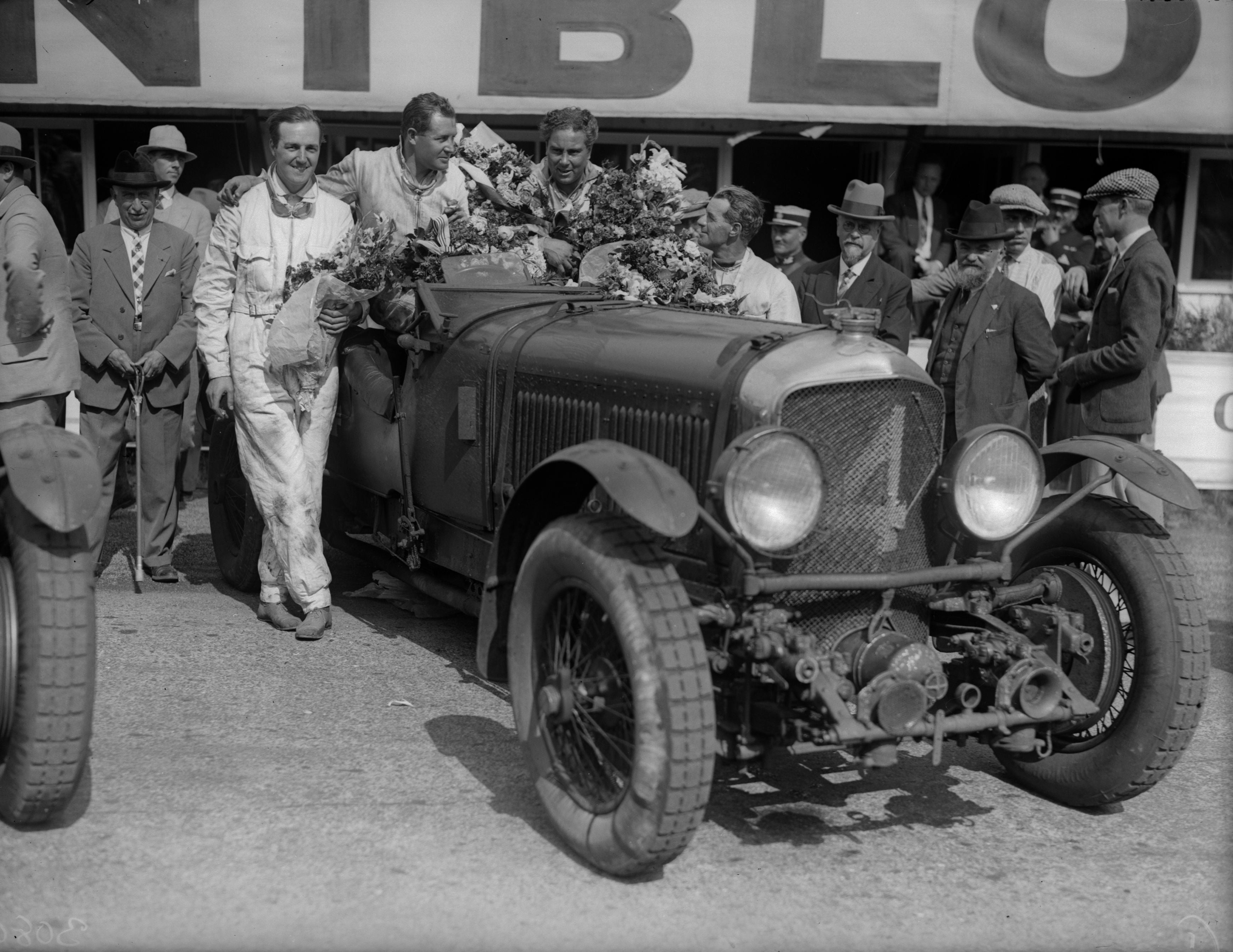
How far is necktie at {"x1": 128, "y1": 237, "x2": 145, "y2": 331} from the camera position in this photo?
21.7ft

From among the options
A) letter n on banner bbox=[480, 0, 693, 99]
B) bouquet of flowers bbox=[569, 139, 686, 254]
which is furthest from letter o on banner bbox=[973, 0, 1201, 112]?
bouquet of flowers bbox=[569, 139, 686, 254]

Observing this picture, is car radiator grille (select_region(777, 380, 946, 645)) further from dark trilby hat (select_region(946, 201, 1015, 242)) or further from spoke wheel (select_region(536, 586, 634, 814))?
dark trilby hat (select_region(946, 201, 1015, 242))

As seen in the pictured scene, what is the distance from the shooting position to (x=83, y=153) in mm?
10578

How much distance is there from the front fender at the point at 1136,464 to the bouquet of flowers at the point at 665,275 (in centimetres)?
158

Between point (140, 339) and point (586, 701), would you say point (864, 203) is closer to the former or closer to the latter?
point (140, 339)

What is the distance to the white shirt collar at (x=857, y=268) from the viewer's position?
6.84 meters

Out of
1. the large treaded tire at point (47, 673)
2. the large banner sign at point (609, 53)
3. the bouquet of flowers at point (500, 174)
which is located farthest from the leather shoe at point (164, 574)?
the large banner sign at point (609, 53)

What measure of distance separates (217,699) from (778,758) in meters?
1.92

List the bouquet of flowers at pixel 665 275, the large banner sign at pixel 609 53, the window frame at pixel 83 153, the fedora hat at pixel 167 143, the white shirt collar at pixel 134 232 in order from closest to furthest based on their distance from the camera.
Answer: the bouquet of flowers at pixel 665 275
the white shirt collar at pixel 134 232
the fedora hat at pixel 167 143
the large banner sign at pixel 609 53
the window frame at pixel 83 153

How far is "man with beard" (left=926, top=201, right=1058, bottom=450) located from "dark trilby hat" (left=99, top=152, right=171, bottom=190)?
153 inches

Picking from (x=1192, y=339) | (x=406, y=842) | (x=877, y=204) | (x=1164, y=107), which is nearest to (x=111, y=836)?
(x=406, y=842)

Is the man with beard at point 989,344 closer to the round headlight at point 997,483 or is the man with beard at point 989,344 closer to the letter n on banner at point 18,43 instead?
the round headlight at point 997,483

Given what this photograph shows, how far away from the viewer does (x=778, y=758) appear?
4.40m

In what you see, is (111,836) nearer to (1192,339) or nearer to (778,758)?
(778,758)
